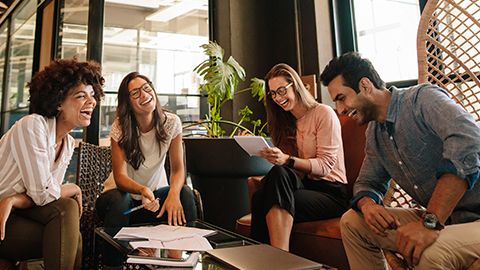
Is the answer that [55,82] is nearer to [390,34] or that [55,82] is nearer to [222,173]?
[222,173]

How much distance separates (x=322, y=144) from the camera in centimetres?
156

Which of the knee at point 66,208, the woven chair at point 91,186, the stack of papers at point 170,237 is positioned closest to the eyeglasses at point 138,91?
the woven chair at point 91,186

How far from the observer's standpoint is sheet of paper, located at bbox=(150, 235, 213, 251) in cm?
93

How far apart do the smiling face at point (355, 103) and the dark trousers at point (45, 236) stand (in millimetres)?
1086

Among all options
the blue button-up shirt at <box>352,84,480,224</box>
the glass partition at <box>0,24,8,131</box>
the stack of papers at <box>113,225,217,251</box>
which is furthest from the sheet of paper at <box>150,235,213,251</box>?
the glass partition at <box>0,24,8,131</box>

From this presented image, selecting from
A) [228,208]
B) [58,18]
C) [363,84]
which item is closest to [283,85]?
[363,84]

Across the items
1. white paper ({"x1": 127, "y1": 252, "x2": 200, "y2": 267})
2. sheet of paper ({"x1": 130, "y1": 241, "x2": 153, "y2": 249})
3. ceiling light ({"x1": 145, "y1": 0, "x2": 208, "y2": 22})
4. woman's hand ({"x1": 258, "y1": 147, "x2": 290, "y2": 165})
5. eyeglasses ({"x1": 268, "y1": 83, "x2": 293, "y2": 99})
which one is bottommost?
white paper ({"x1": 127, "y1": 252, "x2": 200, "y2": 267})

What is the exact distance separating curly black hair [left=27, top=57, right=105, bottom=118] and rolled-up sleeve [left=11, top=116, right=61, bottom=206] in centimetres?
11

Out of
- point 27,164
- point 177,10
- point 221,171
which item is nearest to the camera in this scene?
point 27,164

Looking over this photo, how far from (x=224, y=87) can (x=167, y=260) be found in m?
1.75

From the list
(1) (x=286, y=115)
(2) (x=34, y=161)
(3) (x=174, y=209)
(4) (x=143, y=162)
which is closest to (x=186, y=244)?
Result: (3) (x=174, y=209)

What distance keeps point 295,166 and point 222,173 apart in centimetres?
79

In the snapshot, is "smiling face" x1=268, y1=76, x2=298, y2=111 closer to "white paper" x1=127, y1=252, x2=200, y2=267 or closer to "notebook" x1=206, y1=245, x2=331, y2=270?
"notebook" x1=206, y1=245, x2=331, y2=270

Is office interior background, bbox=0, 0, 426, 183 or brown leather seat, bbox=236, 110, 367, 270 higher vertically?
office interior background, bbox=0, 0, 426, 183
